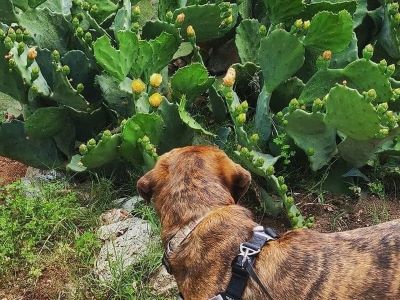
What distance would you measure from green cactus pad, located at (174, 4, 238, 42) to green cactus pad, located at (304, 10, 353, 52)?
0.60 meters

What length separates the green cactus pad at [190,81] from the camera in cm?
446

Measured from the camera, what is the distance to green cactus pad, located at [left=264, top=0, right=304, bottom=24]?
4.81 metres

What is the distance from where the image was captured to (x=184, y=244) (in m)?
3.42

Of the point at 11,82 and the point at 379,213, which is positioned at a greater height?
the point at 11,82

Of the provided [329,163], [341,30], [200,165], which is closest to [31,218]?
[200,165]

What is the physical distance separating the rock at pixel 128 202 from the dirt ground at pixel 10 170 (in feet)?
2.74

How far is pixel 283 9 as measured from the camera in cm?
484

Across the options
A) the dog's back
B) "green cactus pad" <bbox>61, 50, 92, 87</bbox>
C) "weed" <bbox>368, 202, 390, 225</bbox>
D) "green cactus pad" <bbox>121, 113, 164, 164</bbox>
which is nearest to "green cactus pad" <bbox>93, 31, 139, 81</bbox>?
"green cactus pad" <bbox>121, 113, 164, 164</bbox>

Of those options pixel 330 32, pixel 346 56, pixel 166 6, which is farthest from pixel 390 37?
pixel 166 6

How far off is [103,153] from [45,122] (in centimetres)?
48

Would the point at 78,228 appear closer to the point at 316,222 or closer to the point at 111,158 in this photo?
the point at 111,158

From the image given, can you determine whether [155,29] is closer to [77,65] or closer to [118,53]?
[77,65]

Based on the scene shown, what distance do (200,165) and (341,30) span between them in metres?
1.33

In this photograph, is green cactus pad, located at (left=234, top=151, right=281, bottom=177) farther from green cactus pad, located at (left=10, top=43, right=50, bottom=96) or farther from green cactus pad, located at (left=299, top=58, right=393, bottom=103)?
green cactus pad, located at (left=10, top=43, right=50, bottom=96)
